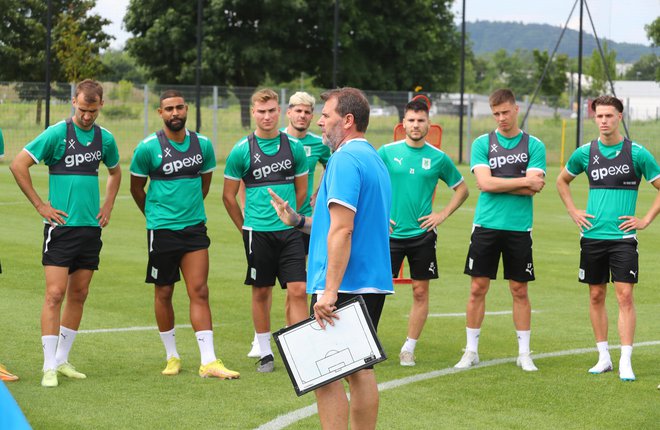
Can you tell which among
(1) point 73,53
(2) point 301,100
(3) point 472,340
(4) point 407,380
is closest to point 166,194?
(2) point 301,100

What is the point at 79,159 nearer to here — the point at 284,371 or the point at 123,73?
the point at 284,371

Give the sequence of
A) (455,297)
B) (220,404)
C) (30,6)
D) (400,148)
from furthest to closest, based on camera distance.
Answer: (30,6), (455,297), (400,148), (220,404)

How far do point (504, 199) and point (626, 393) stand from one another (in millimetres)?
1835

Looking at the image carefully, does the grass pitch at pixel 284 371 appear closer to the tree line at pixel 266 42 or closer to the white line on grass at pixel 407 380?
the white line on grass at pixel 407 380

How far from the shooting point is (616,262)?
8.30m

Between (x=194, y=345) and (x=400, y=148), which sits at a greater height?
(x=400, y=148)

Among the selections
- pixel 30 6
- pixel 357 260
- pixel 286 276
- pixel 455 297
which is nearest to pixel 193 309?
pixel 286 276

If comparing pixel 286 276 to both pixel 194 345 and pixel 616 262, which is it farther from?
pixel 616 262

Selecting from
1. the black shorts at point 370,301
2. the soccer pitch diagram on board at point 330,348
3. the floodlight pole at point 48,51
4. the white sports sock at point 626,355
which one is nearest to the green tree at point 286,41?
the floodlight pole at point 48,51

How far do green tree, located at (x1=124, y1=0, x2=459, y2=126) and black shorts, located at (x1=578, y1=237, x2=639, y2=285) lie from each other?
46112mm

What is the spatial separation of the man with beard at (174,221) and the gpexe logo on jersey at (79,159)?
290 mm

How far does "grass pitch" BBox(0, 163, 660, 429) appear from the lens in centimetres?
691

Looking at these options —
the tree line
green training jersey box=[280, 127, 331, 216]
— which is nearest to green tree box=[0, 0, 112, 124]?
the tree line

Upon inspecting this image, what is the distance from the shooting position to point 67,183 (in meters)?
7.91
